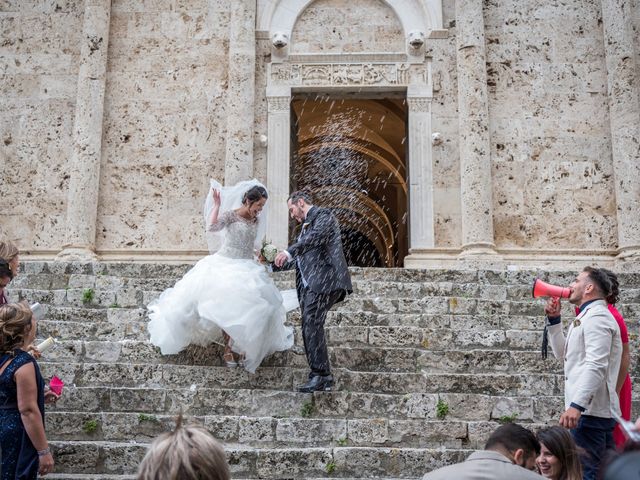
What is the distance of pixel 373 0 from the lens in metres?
13.5

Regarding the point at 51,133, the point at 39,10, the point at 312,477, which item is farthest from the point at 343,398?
the point at 39,10

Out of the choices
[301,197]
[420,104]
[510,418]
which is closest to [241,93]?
[420,104]

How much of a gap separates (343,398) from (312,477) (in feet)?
3.57

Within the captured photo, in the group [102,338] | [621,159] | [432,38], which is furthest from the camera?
[432,38]

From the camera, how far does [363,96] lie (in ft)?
44.2

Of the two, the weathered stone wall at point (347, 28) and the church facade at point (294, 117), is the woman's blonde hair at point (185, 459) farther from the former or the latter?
the weathered stone wall at point (347, 28)

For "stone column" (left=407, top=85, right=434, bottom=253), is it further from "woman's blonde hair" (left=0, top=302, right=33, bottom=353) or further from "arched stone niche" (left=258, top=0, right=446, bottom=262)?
"woman's blonde hair" (left=0, top=302, right=33, bottom=353)

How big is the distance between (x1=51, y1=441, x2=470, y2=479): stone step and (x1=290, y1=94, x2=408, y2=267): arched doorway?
7.71 metres

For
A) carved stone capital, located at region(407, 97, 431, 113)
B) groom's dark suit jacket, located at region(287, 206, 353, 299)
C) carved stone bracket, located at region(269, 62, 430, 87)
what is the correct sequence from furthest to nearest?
carved stone bracket, located at region(269, 62, 430, 87) → carved stone capital, located at region(407, 97, 431, 113) → groom's dark suit jacket, located at region(287, 206, 353, 299)

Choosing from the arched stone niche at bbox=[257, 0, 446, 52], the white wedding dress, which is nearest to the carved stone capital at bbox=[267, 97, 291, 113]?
the arched stone niche at bbox=[257, 0, 446, 52]

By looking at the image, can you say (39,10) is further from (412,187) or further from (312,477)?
(312,477)

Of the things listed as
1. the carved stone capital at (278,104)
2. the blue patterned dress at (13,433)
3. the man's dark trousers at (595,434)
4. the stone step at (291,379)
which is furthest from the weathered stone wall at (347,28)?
the blue patterned dress at (13,433)

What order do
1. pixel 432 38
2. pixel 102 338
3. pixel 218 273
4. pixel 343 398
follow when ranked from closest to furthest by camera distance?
pixel 343 398 < pixel 218 273 < pixel 102 338 < pixel 432 38

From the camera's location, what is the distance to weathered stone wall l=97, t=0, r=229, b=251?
12.8 m
